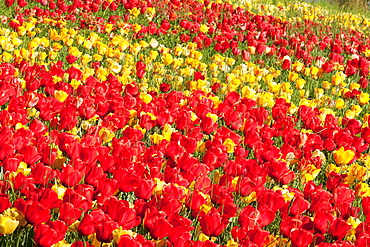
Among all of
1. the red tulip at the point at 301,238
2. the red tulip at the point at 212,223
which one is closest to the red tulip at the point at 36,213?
the red tulip at the point at 212,223

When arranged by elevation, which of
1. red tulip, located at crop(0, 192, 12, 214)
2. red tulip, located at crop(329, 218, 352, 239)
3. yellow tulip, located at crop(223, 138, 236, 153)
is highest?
red tulip, located at crop(329, 218, 352, 239)

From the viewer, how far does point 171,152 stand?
2.86 metres

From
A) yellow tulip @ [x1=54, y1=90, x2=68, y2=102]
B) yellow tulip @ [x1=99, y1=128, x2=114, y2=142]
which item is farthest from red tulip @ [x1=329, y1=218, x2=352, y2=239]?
yellow tulip @ [x1=54, y1=90, x2=68, y2=102]

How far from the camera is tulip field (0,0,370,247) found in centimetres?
212

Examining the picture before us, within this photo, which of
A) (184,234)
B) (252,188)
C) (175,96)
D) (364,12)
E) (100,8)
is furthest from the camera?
(364,12)

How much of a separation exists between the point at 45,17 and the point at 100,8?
1.44 metres

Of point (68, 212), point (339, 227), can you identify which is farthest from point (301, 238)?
point (68, 212)

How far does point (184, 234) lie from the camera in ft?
6.71

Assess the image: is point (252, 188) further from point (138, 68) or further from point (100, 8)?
point (100, 8)

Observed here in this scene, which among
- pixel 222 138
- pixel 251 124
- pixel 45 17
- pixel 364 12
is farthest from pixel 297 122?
pixel 364 12

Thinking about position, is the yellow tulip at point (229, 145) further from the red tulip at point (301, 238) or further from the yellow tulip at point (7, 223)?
the yellow tulip at point (7, 223)

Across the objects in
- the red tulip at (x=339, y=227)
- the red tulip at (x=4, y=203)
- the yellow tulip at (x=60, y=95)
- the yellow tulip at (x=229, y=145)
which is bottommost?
the yellow tulip at (x=60, y=95)

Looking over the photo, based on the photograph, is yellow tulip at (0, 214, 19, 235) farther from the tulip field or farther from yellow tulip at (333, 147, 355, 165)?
yellow tulip at (333, 147, 355, 165)

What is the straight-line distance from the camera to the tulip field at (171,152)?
2.12 meters
